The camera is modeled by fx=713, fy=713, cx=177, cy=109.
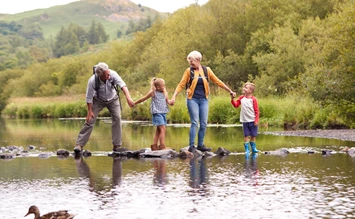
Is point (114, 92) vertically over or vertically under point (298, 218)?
over

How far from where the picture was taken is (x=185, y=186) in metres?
10.9

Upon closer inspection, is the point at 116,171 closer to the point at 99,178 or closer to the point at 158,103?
the point at 99,178

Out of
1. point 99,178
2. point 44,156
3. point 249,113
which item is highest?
point 249,113

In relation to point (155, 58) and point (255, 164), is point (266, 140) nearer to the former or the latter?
point (255, 164)

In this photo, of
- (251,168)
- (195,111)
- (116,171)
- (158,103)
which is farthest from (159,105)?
(251,168)

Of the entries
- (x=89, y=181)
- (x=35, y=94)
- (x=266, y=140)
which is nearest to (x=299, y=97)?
(x=266, y=140)

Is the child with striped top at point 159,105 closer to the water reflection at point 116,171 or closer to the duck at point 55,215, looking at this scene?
the water reflection at point 116,171

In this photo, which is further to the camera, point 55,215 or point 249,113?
point 249,113

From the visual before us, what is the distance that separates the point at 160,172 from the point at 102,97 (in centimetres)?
446

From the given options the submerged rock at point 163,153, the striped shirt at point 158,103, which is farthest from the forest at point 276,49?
the submerged rock at point 163,153

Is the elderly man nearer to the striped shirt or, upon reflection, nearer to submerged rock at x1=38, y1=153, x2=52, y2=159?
submerged rock at x1=38, y1=153, x2=52, y2=159

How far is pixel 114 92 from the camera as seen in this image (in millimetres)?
17109

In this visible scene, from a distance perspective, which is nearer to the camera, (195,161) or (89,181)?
(89,181)

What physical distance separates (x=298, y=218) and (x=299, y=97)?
82.5ft
